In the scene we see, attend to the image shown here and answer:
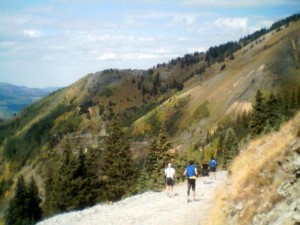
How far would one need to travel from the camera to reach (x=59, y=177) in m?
53.9

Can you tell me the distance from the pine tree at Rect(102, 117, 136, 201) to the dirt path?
28033 mm

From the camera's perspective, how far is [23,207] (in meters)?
67.8

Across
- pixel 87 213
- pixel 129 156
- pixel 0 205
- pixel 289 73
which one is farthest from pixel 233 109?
pixel 87 213

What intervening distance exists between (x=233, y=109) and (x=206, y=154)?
4063 centimetres

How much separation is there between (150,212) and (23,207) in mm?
51690

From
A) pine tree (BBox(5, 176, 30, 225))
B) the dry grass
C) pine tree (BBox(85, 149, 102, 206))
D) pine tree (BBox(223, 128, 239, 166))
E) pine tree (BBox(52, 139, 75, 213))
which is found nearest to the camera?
the dry grass

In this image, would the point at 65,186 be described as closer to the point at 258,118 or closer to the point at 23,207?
the point at 23,207

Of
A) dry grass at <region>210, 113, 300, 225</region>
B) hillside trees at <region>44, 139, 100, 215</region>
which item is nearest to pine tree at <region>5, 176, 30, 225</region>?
hillside trees at <region>44, 139, 100, 215</region>

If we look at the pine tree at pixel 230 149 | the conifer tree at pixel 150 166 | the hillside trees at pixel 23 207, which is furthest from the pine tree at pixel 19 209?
the pine tree at pixel 230 149

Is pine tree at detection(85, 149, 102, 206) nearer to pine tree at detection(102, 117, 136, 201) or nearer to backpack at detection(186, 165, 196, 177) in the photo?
pine tree at detection(102, 117, 136, 201)

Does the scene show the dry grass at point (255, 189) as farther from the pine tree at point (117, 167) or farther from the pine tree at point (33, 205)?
the pine tree at point (33, 205)

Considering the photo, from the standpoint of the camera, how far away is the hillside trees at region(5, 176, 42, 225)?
2606 inches

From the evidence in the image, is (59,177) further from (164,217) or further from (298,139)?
(298,139)

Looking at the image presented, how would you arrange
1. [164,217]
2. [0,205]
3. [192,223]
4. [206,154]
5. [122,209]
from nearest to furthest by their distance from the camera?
[192,223] < [164,217] < [122,209] < [206,154] < [0,205]
